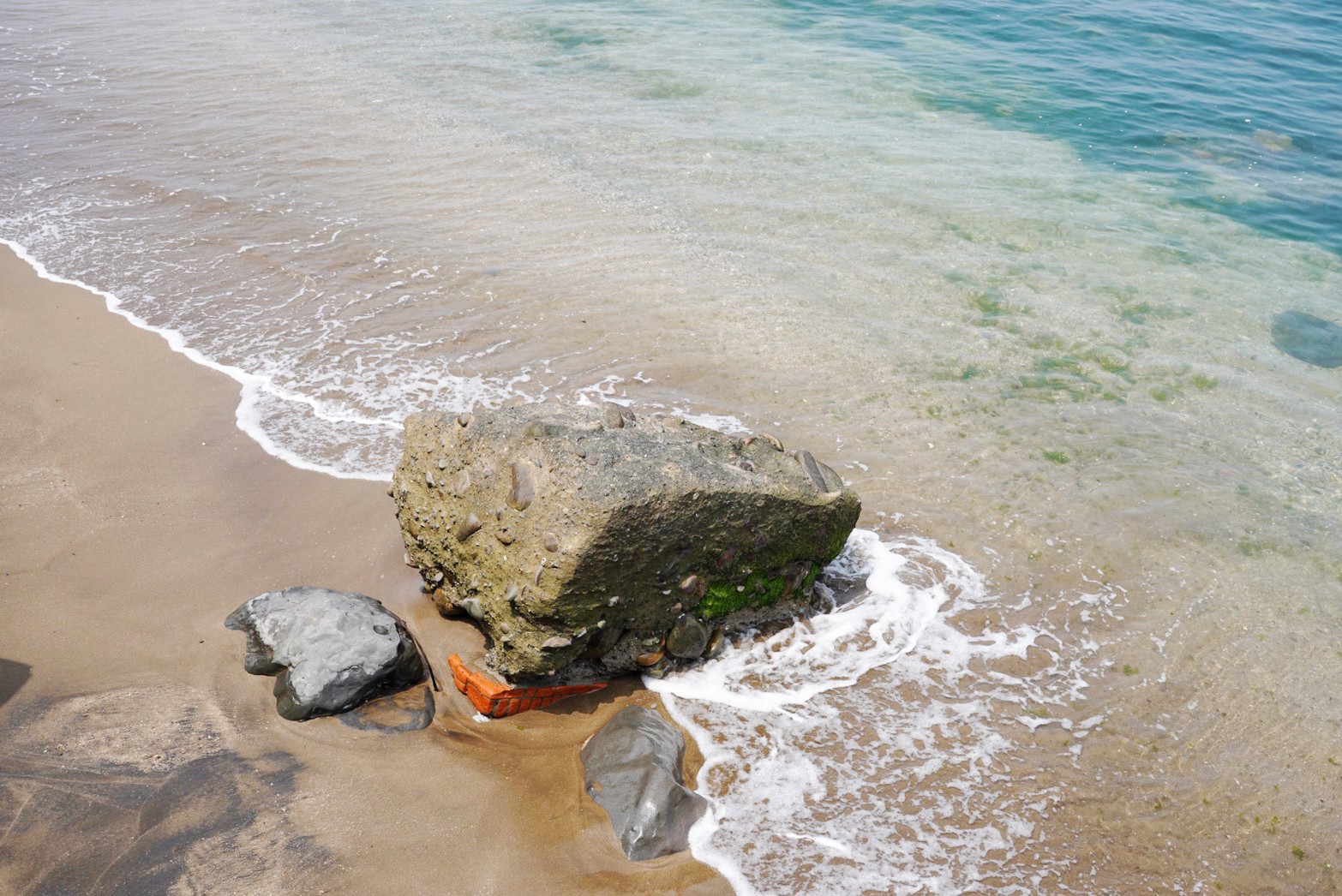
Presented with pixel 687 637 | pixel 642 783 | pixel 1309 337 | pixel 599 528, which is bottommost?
pixel 642 783

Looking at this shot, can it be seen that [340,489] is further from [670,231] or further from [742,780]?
[670,231]

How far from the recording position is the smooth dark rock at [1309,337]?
9352 millimetres

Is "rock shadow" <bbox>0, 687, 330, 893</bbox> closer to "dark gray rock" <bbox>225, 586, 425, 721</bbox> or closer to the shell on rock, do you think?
"dark gray rock" <bbox>225, 586, 425, 721</bbox>

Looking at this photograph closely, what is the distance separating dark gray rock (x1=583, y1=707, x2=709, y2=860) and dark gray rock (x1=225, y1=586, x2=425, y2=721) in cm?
124

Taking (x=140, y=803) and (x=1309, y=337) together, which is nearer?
(x=140, y=803)

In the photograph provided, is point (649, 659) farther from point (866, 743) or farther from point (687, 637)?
point (866, 743)

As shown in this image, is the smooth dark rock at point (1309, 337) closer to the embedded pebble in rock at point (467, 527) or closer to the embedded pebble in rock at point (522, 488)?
the embedded pebble in rock at point (522, 488)

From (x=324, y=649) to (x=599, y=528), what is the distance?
180 centimetres

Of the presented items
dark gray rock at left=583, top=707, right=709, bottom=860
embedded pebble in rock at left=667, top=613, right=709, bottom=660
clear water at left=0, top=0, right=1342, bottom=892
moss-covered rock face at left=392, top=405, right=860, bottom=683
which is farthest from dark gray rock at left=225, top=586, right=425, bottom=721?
clear water at left=0, top=0, right=1342, bottom=892

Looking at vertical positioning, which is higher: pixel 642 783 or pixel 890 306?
pixel 890 306

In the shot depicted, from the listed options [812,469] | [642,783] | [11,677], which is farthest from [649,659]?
[11,677]

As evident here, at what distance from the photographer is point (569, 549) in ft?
15.8

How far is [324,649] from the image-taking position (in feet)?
17.0

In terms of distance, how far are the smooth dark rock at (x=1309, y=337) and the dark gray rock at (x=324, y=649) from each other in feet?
30.4
